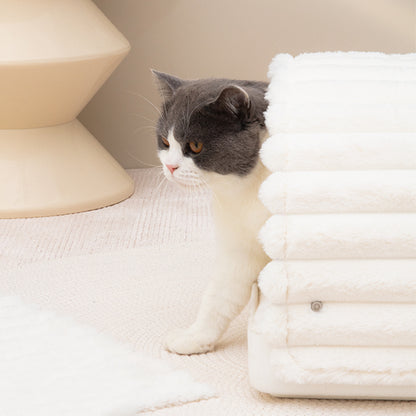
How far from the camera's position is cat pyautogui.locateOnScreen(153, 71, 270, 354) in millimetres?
979

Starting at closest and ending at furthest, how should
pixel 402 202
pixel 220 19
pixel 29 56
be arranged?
pixel 402 202
pixel 29 56
pixel 220 19

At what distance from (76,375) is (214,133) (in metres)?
0.36

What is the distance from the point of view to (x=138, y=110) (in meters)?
2.30

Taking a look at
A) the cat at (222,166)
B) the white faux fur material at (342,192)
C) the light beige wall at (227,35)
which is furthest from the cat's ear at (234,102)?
the light beige wall at (227,35)

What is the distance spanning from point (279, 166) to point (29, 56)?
3.23 feet

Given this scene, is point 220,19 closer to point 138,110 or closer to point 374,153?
point 138,110

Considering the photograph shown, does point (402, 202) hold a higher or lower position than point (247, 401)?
higher

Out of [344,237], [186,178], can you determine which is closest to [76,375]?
[186,178]

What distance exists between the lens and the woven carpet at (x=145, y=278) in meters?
0.96

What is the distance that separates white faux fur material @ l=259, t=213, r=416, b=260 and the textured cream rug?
0.22m

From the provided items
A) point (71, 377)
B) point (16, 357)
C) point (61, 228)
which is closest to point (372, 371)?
point (71, 377)

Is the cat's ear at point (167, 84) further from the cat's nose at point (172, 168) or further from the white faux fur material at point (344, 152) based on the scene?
the white faux fur material at point (344, 152)

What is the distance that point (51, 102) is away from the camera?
1.84 meters

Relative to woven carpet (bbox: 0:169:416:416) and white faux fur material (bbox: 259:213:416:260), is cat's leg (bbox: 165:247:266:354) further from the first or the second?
white faux fur material (bbox: 259:213:416:260)
